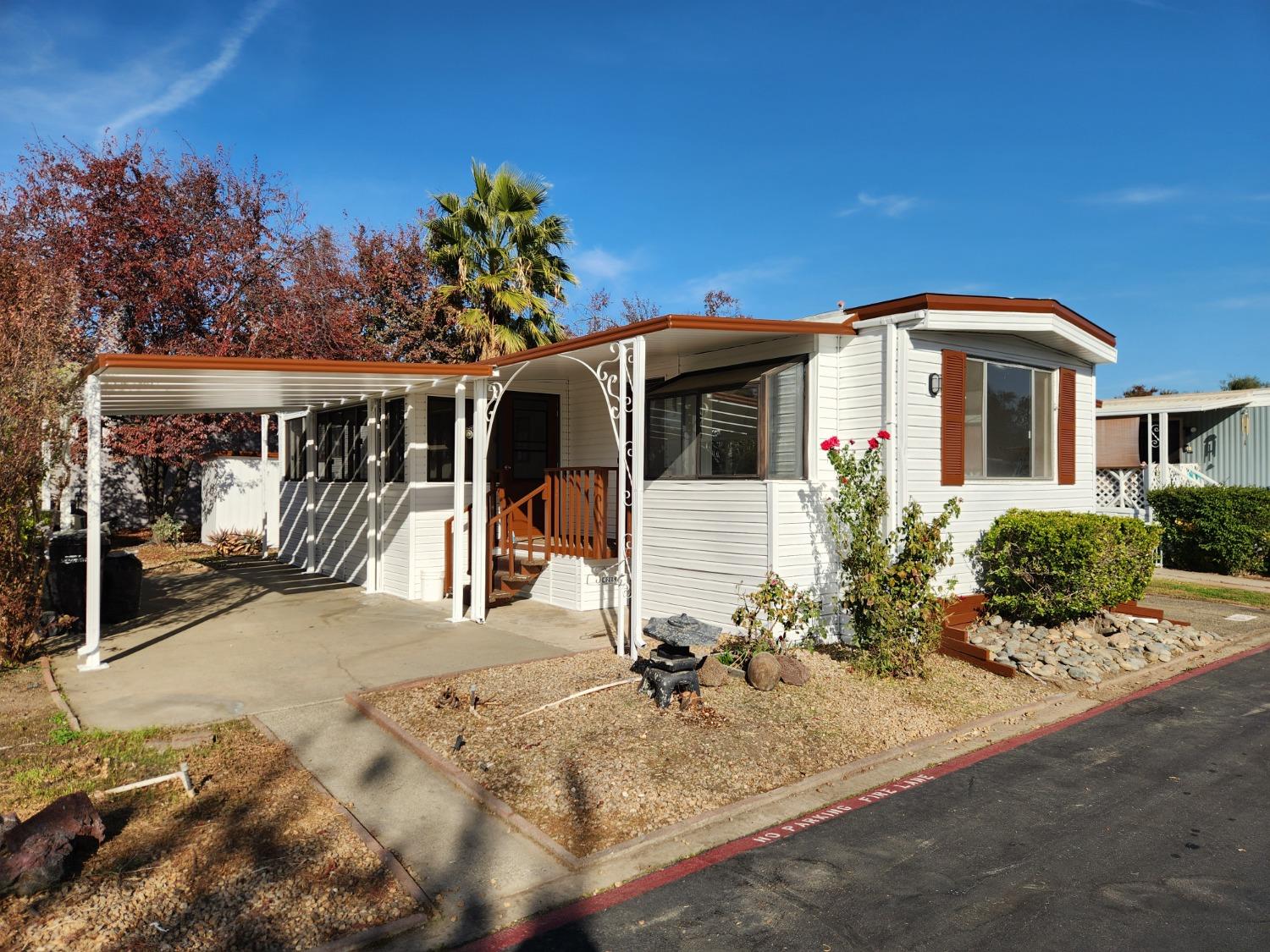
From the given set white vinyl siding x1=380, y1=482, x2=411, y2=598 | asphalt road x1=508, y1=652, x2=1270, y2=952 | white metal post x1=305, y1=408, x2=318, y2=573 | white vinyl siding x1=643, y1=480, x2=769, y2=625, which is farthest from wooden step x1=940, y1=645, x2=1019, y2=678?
white metal post x1=305, y1=408, x2=318, y2=573

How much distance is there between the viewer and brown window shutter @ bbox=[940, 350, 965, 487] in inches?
320

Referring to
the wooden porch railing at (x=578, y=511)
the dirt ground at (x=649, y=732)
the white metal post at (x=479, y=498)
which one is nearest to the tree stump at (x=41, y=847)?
the dirt ground at (x=649, y=732)

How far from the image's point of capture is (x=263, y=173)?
1872 centimetres

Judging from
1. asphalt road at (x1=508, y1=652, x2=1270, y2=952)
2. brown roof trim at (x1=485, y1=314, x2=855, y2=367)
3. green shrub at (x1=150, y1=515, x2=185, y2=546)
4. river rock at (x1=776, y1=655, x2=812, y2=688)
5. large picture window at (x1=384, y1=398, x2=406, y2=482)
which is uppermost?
brown roof trim at (x1=485, y1=314, x2=855, y2=367)

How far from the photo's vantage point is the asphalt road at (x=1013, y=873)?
3.07 m

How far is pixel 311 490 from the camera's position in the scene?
13570 mm

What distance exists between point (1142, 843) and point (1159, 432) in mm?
14574

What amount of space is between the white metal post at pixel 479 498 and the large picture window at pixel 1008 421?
5.14 m

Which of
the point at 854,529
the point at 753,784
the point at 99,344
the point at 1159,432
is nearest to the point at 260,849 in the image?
the point at 753,784

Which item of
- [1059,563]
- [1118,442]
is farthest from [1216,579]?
[1059,563]

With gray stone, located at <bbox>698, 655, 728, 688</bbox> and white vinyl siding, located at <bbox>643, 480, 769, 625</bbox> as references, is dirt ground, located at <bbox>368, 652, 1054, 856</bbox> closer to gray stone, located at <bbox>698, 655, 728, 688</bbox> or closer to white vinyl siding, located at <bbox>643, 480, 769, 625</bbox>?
gray stone, located at <bbox>698, 655, 728, 688</bbox>

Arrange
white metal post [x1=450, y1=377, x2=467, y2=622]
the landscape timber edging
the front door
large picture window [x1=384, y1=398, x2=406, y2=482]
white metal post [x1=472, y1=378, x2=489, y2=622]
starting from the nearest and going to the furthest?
the landscape timber edging
white metal post [x1=472, y1=378, x2=489, y2=622]
white metal post [x1=450, y1=377, x2=467, y2=622]
large picture window [x1=384, y1=398, x2=406, y2=482]
the front door

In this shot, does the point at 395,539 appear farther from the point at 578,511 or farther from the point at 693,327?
the point at 693,327

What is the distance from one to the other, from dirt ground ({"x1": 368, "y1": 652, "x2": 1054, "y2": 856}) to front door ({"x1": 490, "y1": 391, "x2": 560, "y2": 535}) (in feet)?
15.4
